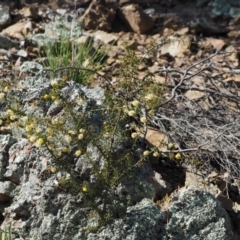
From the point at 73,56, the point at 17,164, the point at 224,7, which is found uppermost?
the point at 17,164

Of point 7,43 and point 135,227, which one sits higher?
point 135,227

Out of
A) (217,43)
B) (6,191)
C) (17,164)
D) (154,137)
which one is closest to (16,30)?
(217,43)

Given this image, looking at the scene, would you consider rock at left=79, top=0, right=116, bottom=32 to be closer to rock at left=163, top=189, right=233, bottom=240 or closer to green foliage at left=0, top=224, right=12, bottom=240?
rock at left=163, top=189, right=233, bottom=240

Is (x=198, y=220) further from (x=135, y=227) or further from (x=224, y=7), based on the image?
(x=224, y=7)

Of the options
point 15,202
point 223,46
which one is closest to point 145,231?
point 15,202

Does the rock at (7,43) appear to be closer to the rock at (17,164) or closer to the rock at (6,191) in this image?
the rock at (17,164)

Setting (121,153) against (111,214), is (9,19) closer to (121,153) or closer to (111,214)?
(121,153)
